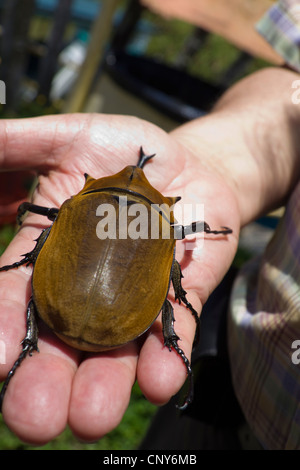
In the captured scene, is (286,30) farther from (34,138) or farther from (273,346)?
(273,346)

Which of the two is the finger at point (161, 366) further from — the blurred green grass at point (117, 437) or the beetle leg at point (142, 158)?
the blurred green grass at point (117, 437)

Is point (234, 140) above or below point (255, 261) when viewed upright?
above

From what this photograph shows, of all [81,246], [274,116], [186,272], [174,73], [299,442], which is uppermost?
[274,116]

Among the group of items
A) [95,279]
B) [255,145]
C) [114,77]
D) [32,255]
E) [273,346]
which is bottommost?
[114,77]

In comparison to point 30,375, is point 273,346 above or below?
above

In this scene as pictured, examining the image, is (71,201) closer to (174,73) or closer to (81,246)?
(81,246)

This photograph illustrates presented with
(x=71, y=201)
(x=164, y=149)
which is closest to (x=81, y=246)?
(x=71, y=201)

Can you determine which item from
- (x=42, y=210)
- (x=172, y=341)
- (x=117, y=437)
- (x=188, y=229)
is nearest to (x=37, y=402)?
(x=172, y=341)
